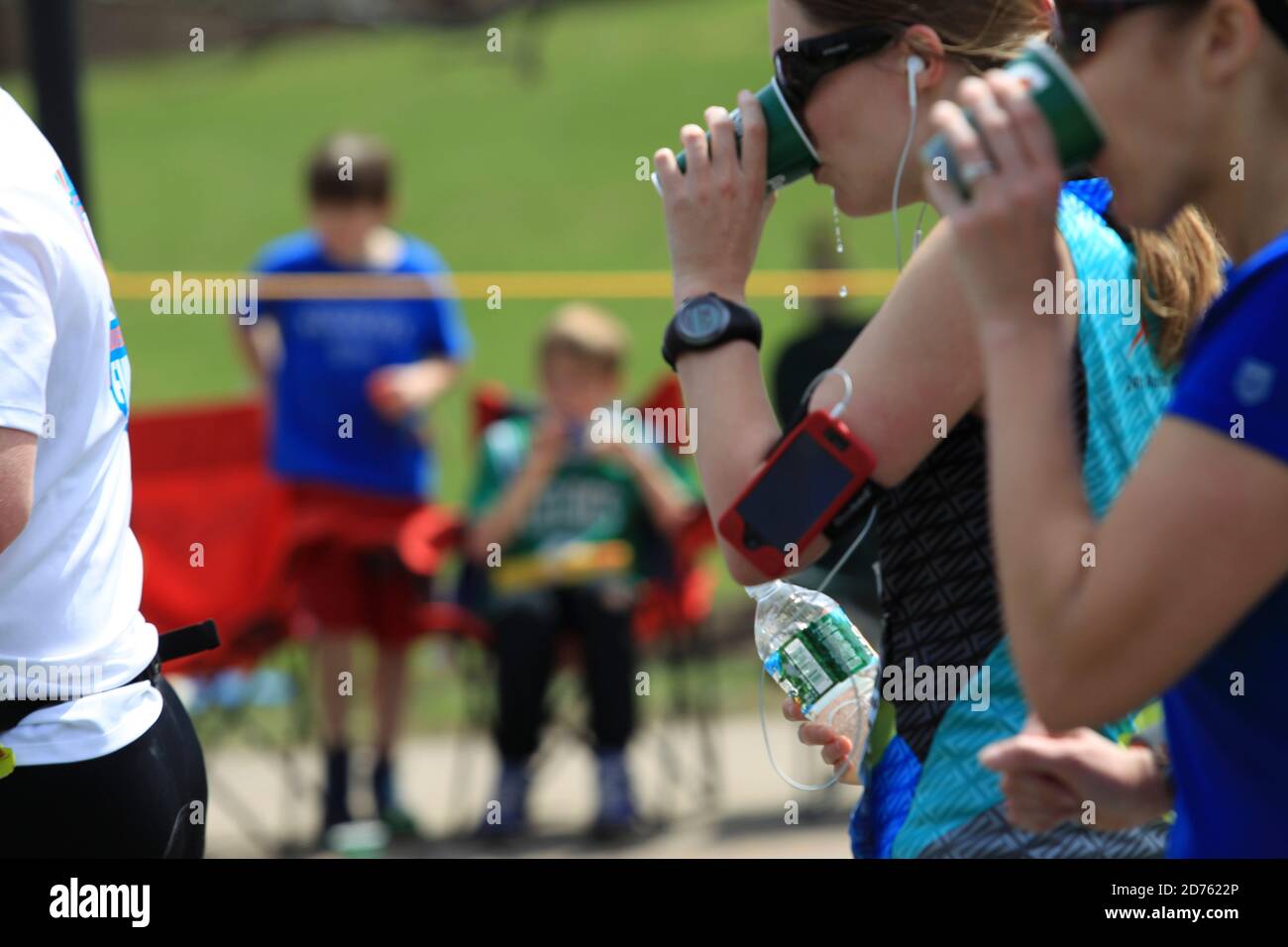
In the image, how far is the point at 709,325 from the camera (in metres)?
2.01

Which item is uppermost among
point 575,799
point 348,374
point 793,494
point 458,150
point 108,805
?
point 458,150

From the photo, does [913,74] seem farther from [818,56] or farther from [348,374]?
[348,374]

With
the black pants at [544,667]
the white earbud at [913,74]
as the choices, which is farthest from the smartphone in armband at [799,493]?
the black pants at [544,667]

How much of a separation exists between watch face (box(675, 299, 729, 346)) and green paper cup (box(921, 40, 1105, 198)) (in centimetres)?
53

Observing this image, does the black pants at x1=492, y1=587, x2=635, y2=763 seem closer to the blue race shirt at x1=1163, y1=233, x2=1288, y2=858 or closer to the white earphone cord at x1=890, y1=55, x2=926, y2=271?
the white earphone cord at x1=890, y1=55, x2=926, y2=271

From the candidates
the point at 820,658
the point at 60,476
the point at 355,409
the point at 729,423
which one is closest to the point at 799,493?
the point at 729,423

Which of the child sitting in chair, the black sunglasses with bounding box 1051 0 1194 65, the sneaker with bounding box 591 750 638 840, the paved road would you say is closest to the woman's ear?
the black sunglasses with bounding box 1051 0 1194 65

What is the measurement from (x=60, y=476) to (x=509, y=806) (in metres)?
3.65

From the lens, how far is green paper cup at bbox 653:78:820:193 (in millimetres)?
2057

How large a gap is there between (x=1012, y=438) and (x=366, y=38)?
27613 millimetres

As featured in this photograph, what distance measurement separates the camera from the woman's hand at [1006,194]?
1.46 metres

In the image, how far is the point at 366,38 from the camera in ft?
91.5

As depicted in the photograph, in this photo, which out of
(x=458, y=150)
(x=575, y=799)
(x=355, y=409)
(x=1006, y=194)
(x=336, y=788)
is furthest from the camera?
(x=458, y=150)
